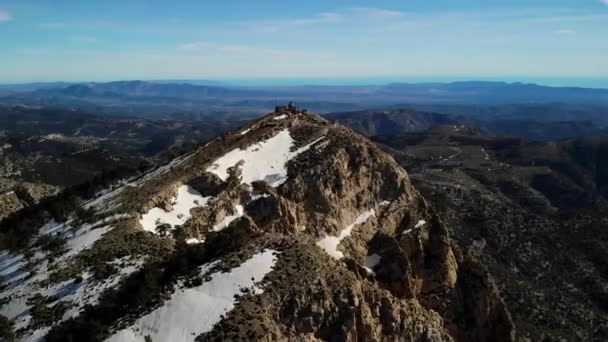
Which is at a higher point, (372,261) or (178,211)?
(178,211)

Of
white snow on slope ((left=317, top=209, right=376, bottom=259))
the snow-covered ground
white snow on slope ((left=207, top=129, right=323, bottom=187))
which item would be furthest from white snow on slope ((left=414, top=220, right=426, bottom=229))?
the snow-covered ground

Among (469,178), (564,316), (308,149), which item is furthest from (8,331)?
(469,178)

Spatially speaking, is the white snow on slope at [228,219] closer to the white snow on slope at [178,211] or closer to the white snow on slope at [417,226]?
the white snow on slope at [178,211]

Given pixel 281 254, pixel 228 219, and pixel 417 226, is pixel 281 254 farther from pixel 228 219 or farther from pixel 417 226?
pixel 417 226

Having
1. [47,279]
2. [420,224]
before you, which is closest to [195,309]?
[47,279]

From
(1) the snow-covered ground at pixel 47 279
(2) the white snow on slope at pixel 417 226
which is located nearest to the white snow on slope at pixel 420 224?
(2) the white snow on slope at pixel 417 226
